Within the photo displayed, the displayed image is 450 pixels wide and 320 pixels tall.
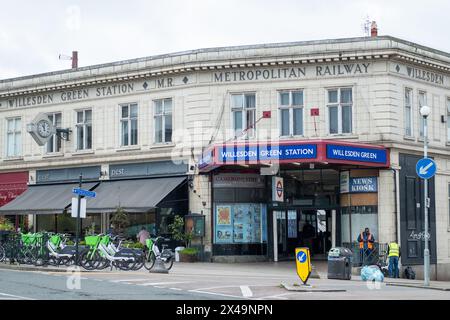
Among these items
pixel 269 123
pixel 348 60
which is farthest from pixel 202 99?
pixel 348 60

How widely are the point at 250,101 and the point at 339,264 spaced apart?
10.8 metres

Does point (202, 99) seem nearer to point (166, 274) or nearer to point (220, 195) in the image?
point (220, 195)

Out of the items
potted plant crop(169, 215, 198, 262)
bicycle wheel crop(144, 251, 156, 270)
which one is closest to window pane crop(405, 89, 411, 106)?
potted plant crop(169, 215, 198, 262)

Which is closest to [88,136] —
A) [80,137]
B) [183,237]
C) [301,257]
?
[80,137]

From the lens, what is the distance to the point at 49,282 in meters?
20.4

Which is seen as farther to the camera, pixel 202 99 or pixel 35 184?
pixel 35 184

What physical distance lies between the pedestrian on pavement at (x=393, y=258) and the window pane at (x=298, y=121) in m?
6.44

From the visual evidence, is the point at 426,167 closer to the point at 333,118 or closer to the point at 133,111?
the point at 333,118

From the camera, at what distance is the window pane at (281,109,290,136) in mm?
32625

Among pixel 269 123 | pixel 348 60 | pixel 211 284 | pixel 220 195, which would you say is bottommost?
pixel 211 284

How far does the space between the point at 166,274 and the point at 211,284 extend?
156 inches

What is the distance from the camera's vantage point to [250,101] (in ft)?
109

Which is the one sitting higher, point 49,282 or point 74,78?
point 74,78
